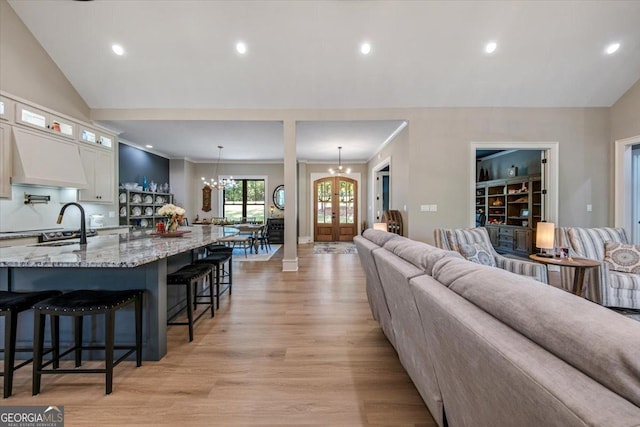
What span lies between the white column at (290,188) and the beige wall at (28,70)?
141 inches

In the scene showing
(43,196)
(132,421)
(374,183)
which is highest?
(374,183)

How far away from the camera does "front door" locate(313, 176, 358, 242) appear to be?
9.52 metres

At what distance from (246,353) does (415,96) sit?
4584 mm

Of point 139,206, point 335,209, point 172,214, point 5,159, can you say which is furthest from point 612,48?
point 139,206

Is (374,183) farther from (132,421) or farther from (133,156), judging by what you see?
(132,421)

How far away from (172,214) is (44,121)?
298 centimetres

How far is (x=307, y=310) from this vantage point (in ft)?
10.3

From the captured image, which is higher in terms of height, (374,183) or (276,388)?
(374,183)

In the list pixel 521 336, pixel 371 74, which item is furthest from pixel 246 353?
pixel 371 74

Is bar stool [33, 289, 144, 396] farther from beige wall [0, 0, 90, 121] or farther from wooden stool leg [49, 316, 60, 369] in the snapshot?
beige wall [0, 0, 90, 121]

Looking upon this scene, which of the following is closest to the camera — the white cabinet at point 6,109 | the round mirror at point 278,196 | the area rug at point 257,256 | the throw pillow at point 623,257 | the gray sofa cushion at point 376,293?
the gray sofa cushion at point 376,293

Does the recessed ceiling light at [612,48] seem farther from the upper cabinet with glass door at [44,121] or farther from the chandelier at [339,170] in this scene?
the upper cabinet with glass door at [44,121]

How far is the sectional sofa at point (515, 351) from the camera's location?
539 mm

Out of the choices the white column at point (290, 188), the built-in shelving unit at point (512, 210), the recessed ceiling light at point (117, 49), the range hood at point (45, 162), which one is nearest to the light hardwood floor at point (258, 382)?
the white column at point (290, 188)
